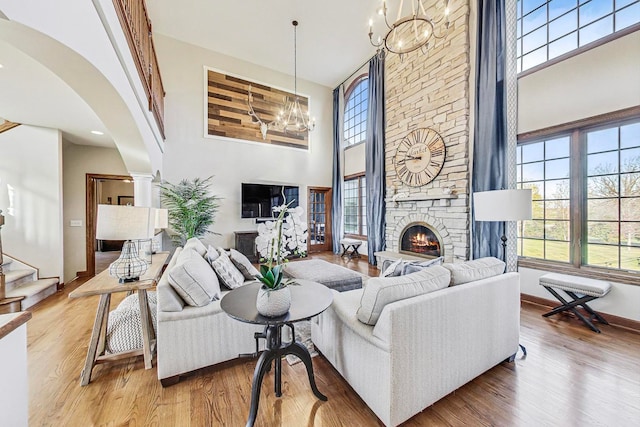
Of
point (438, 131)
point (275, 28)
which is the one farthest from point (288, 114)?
point (438, 131)

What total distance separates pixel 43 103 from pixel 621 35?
21.2 ft

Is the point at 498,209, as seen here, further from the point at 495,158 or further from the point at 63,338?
the point at 63,338

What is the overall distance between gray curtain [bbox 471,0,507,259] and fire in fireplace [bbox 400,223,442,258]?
2.48 feet

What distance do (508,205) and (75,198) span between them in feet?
21.7

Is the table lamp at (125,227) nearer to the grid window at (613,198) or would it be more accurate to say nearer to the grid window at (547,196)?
the grid window at (547,196)

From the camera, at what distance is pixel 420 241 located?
4504 millimetres

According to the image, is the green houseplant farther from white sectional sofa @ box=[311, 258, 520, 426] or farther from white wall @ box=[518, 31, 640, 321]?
white wall @ box=[518, 31, 640, 321]

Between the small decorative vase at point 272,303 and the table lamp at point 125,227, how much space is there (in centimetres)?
119

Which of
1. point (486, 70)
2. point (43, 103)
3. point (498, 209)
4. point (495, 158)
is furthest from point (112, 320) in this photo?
point (486, 70)

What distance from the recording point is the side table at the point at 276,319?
1417mm

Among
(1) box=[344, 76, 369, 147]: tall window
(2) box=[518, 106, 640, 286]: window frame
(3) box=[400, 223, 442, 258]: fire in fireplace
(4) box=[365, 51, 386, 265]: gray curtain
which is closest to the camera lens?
(2) box=[518, 106, 640, 286]: window frame

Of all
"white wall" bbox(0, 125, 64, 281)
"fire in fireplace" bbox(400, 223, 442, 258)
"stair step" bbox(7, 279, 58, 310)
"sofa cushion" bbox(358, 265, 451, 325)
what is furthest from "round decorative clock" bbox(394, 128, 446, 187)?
"stair step" bbox(7, 279, 58, 310)

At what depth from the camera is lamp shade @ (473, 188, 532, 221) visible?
88.0 inches

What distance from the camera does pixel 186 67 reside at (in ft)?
17.9
